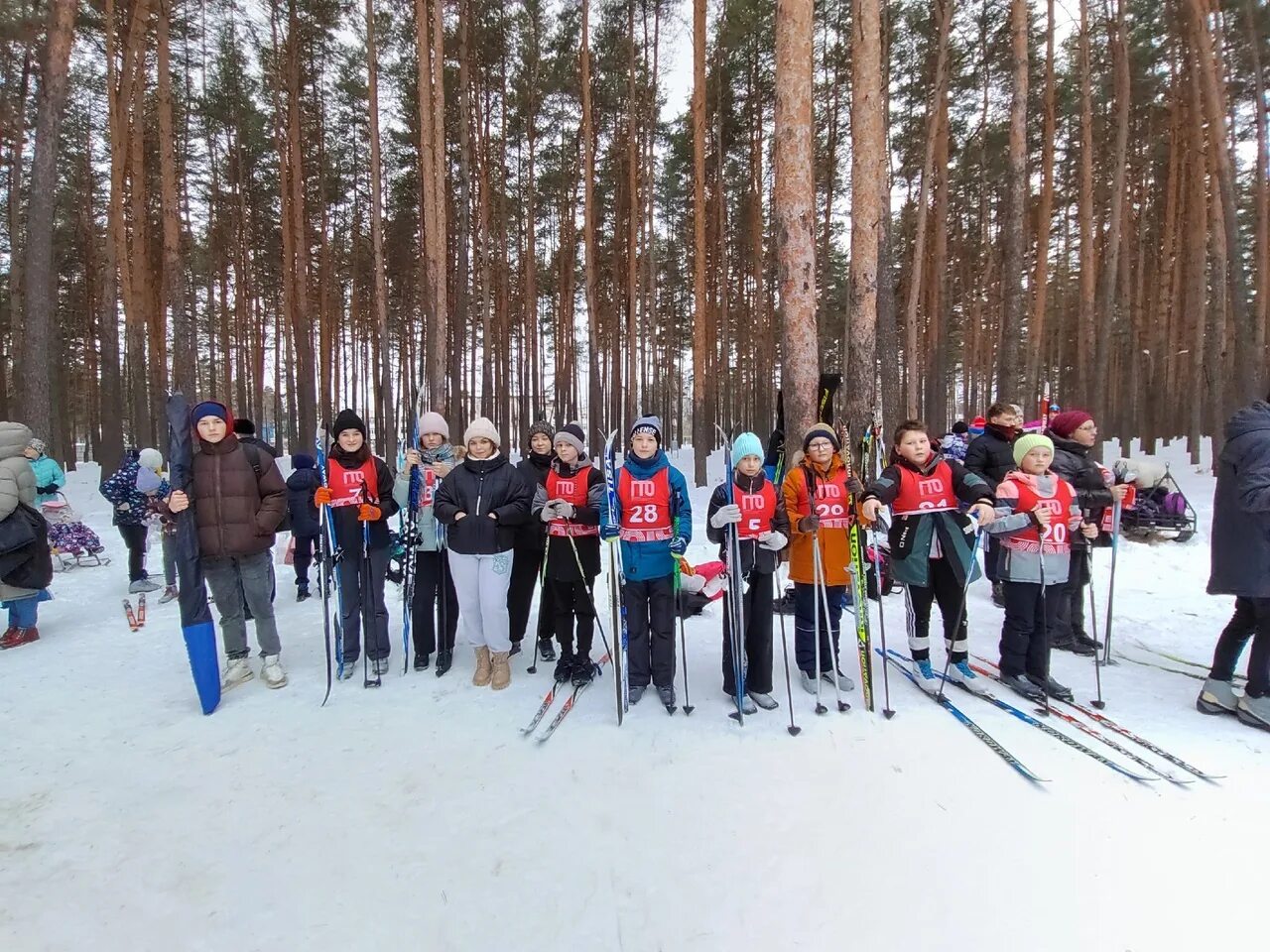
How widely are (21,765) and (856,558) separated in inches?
196

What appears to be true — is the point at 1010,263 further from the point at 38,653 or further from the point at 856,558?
the point at 38,653

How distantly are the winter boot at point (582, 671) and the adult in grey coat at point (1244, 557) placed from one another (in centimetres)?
385

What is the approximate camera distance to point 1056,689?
3932 millimetres

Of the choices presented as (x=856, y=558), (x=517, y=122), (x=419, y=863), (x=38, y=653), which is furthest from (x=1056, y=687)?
(x=517, y=122)

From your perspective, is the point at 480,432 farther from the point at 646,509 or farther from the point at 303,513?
the point at 303,513

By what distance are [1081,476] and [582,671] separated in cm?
399

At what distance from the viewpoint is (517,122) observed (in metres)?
17.4

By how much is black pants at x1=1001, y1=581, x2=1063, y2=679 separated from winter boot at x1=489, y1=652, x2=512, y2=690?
3454mm

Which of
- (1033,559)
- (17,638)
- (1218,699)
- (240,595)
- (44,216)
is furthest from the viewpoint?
(44,216)

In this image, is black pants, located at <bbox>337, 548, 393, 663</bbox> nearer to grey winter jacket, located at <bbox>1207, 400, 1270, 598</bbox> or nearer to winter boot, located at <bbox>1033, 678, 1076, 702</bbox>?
winter boot, located at <bbox>1033, 678, 1076, 702</bbox>

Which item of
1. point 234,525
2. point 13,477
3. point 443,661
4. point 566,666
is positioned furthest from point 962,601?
point 13,477

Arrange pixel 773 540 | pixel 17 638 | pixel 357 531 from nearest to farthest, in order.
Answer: pixel 773 540 → pixel 357 531 → pixel 17 638

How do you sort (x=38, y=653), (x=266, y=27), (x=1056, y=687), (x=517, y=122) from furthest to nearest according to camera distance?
(x=517, y=122), (x=266, y=27), (x=38, y=653), (x=1056, y=687)

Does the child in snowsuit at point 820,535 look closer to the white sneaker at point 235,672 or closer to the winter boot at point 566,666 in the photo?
the winter boot at point 566,666
